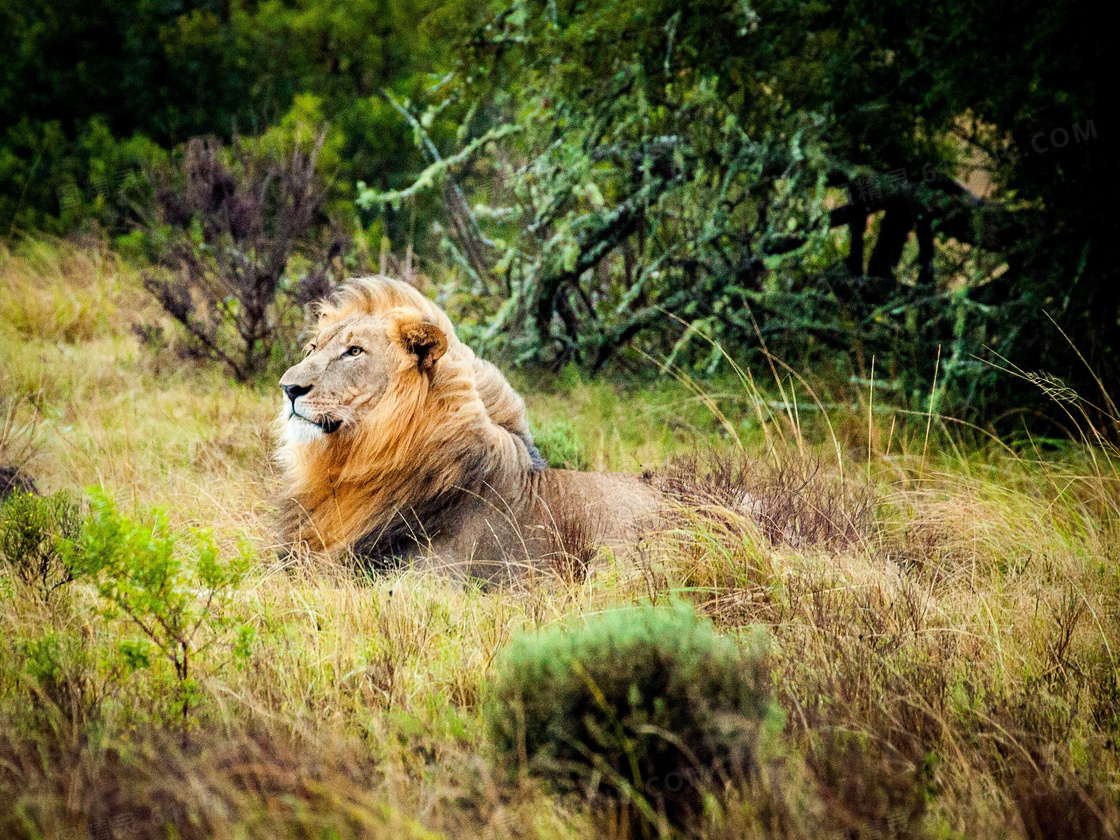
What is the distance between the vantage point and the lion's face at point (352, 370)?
3824mm

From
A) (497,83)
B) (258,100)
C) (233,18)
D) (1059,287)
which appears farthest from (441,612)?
(233,18)

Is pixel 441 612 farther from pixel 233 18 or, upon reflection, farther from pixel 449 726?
pixel 233 18

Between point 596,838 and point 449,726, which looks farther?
point 449,726

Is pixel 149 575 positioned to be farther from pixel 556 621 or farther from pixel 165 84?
pixel 165 84

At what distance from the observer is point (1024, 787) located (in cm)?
226

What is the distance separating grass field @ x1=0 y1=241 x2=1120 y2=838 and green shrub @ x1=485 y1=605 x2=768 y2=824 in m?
0.07

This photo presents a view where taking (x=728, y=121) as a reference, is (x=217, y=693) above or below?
below

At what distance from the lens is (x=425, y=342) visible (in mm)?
3924

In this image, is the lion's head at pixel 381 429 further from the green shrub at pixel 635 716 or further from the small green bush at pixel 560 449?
the green shrub at pixel 635 716

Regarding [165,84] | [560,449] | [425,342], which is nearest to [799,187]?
[560,449]

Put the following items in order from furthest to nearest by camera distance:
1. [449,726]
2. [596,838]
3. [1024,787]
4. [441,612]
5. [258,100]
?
[258,100] < [441,612] < [449,726] < [1024,787] < [596,838]

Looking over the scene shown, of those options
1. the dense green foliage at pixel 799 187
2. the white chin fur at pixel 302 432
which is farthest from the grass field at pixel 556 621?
the dense green foliage at pixel 799 187

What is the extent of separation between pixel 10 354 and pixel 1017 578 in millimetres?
7056

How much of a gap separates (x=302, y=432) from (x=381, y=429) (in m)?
0.34
